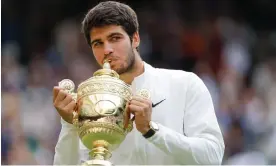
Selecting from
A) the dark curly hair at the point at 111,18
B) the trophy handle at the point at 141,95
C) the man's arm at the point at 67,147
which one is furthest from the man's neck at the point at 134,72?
the trophy handle at the point at 141,95

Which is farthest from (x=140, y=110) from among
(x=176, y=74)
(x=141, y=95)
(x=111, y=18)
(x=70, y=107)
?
(x=176, y=74)

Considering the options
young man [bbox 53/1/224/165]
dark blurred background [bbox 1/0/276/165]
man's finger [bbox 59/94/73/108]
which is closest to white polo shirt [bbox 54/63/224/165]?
young man [bbox 53/1/224/165]

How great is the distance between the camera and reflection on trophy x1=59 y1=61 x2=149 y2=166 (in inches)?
154

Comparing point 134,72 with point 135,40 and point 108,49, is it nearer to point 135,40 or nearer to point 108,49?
point 135,40

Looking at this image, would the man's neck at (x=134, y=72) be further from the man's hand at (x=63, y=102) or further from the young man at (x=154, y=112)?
the man's hand at (x=63, y=102)

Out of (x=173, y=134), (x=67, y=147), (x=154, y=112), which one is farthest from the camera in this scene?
(x=154, y=112)

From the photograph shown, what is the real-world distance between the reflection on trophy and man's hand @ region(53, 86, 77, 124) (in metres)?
0.03

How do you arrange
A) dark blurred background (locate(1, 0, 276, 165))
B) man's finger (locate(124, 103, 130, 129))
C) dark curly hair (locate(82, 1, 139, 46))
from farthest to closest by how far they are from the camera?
dark blurred background (locate(1, 0, 276, 165)) < dark curly hair (locate(82, 1, 139, 46)) < man's finger (locate(124, 103, 130, 129))

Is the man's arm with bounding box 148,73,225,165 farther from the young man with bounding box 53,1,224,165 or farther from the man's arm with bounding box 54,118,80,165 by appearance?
the man's arm with bounding box 54,118,80,165

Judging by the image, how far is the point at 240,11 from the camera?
12570mm

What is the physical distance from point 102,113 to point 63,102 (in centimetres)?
17

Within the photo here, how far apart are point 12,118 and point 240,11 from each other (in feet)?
15.4

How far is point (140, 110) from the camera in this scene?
3.83 meters

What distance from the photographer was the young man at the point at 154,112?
4.21 metres
